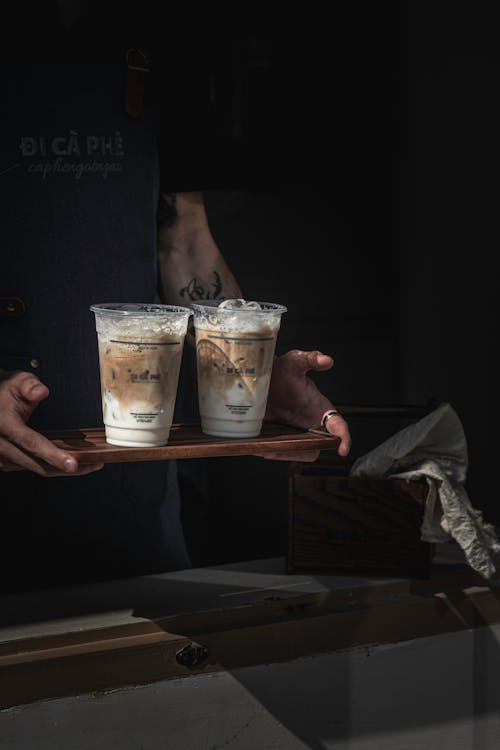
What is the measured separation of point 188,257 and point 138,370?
90 centimetres

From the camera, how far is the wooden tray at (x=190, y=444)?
127 centimetres

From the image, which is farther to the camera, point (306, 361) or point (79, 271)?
point (79, 271)

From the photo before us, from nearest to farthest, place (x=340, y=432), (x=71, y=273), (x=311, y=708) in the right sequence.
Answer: (x=340, y=432) → (x=311, y=708) → (x=71, y=273)

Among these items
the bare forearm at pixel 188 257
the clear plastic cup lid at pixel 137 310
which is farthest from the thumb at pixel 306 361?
the bare forearm at pixel 188 257

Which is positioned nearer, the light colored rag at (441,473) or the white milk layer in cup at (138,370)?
the white milk layer in cup at (138,370)

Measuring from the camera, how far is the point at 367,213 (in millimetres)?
3475

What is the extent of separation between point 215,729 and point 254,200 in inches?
79.8

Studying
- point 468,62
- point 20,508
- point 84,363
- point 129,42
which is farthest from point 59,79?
point 468,62

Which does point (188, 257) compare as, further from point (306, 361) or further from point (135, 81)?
point (306, 361)

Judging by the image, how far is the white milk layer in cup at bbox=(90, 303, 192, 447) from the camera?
128 cm

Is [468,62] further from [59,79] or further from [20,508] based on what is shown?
[20,508]

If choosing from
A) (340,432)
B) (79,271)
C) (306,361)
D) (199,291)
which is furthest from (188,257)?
(340,432)

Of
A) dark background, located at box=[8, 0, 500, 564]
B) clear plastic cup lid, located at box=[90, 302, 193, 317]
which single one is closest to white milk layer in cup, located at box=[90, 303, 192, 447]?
clear plastic cup lid, located at box=[90, 302, 193, 317]

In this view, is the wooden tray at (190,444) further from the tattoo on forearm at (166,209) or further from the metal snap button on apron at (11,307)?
the tattoo on forearm at (166,209)
